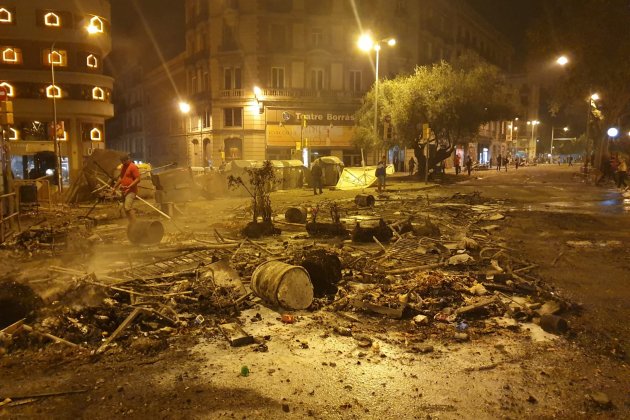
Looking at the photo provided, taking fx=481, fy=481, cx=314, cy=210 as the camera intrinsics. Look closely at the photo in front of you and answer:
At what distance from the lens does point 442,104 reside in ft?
104

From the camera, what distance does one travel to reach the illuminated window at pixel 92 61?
40.8m

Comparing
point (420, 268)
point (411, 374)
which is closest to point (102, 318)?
point (411, 374)

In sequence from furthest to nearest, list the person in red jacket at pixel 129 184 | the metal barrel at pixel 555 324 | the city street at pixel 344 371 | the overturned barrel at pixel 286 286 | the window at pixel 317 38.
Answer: the window at pixel 317 38
the person in red jacket at pixel 129 184
the overturned barrel at pixel 286 286
the metal barrel at pixel 555 324
the city street at pixel 344 371

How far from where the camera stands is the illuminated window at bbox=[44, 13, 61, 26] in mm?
38219

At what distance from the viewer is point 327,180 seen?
28.1m

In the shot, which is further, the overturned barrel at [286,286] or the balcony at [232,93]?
the balcony at [232,93]

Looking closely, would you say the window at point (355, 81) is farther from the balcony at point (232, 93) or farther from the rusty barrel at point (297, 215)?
the rusty barrel at point (297, 215)

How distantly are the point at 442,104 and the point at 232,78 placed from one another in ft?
63.8

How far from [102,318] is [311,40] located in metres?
41.1

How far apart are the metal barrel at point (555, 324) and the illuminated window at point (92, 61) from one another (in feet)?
143

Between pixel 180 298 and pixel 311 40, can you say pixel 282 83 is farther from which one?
pixel 180 298

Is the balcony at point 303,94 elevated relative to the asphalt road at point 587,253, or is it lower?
elevated

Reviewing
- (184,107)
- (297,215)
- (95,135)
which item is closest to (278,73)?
(184,107)

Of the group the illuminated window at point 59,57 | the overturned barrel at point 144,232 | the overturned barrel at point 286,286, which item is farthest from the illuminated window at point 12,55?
the overturned barrel at point 286,286
